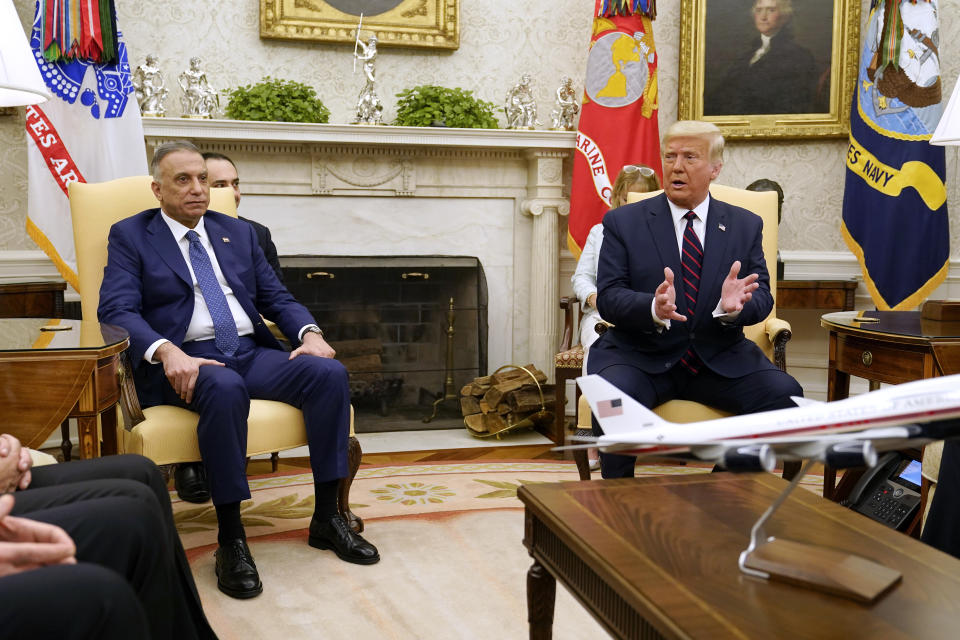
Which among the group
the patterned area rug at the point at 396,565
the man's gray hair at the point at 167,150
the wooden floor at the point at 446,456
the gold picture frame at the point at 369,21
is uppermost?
the gold picture frame at the point at 369,21

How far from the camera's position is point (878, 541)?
164cm

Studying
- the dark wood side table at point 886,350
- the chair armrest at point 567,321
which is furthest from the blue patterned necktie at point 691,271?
the chair armrest at point 567,321

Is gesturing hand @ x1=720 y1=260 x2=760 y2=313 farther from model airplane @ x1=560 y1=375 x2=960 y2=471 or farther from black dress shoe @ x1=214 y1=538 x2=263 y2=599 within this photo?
black dress shoe @ x1=214 y1=538 x2=263 y2=599

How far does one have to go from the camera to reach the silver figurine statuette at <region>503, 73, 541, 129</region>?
5102 millimetres

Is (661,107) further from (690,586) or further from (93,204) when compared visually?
(690,586)

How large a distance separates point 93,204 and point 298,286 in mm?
1864

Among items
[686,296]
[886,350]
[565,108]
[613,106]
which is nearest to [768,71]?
[613,106]

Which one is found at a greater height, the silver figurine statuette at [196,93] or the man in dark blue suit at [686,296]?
the silver figurine statuette at [196,93]

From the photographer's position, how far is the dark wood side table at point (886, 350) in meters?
2.63

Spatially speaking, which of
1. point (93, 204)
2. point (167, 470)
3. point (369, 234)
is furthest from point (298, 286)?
point (93, 204)

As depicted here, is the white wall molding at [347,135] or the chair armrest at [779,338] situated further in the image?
the white wall molding at [347,135]

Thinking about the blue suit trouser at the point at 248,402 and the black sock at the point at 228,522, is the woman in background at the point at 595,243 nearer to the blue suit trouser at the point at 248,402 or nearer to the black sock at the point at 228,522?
the blue suit trouser at the point at 248,402

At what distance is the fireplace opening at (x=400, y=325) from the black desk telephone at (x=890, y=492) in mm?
2450

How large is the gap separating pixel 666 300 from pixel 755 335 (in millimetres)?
979
